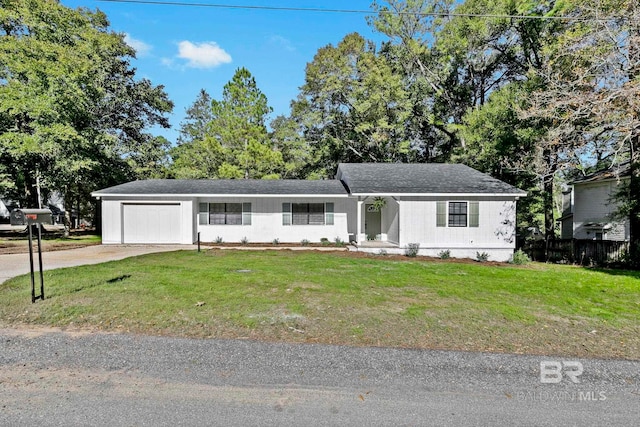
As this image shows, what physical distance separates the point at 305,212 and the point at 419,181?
5.53m

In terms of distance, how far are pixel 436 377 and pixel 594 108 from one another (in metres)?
10.5

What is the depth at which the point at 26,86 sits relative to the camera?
1689 cm

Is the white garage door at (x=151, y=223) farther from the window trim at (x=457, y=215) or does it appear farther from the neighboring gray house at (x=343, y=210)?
the window trim at (x=457, y=215)

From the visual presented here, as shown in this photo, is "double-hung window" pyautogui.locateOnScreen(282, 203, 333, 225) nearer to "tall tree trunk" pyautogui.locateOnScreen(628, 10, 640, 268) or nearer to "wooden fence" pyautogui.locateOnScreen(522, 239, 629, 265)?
"wooden fence" pyautogui.locateOnScreen(522, 239, 629, 265)

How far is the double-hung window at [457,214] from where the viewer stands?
1376 centimetres

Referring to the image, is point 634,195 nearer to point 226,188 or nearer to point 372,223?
point 372,223

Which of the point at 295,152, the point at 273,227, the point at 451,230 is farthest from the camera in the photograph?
the point at 295,152

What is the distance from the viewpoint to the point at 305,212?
1672cm

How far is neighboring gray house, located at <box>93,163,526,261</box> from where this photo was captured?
45.2ft

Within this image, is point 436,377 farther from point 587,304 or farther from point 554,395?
point 587,304

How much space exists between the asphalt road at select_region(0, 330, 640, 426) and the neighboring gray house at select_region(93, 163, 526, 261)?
399 inches

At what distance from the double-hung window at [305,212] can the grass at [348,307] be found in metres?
7.30

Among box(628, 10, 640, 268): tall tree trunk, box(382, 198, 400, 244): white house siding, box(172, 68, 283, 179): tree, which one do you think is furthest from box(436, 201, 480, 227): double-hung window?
box(172, 68, 283, 179): tree

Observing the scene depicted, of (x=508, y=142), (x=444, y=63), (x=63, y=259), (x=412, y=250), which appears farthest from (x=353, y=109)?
(x=63, y=259)
